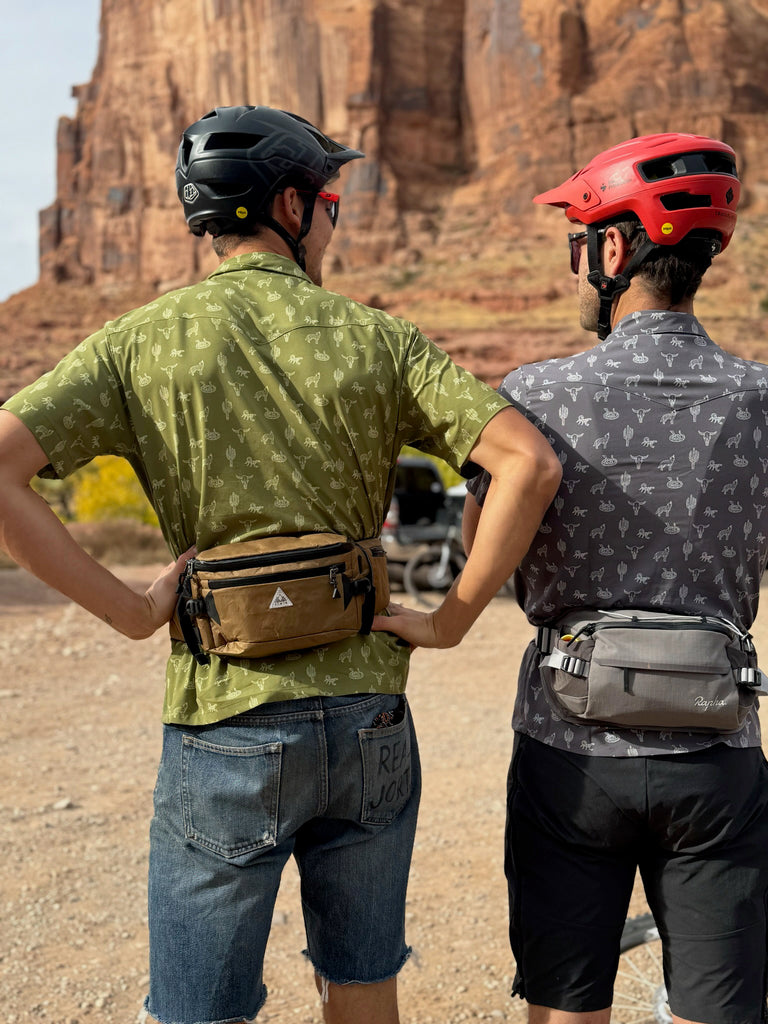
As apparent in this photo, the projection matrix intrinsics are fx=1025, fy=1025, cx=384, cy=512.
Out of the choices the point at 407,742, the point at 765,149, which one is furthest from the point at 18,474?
the point at 765,149

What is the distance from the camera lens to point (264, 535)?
69.4 inches

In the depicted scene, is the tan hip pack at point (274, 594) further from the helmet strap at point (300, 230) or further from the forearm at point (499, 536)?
the helmet strap at point (300, 230)

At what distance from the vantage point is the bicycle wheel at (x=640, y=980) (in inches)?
120

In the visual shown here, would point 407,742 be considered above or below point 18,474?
below

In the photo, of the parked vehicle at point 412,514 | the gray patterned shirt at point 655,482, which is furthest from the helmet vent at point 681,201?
the parked vehicle at point 412,514

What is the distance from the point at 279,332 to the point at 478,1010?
7.75 ft

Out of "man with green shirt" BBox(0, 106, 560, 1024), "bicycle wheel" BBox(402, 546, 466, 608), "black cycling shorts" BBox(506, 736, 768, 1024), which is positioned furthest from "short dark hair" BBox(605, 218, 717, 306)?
"bicycle wheel" BBox(402, 546, 466, 608)

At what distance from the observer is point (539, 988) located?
1.89 metres

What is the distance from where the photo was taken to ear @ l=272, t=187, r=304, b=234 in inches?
76.4

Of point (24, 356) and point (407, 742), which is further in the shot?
point (24, 356)

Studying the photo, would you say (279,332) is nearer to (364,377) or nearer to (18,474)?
(364,377)

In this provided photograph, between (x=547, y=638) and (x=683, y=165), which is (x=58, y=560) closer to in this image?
(x=547, y=638)

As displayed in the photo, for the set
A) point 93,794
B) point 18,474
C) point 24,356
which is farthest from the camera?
point 24,356

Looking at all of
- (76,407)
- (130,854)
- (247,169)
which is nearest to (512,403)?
(247,169)
